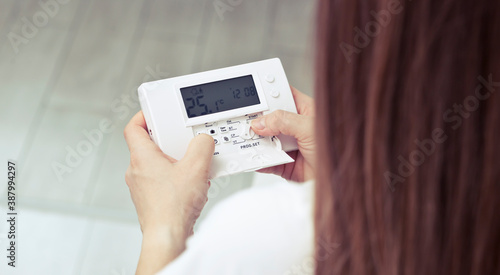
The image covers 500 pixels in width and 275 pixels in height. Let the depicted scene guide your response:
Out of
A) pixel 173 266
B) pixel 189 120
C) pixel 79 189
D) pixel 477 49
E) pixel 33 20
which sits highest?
pixel 33 20

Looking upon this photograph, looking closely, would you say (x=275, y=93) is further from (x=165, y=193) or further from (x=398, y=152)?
(x=398, y=152)

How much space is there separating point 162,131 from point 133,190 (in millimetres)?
125

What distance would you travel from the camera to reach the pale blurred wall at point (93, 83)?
141 centimetres

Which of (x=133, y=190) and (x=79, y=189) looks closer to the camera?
(x=133, y=190)

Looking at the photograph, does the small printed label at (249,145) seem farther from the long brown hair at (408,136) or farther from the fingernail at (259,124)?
the long brown hair at (408,136)

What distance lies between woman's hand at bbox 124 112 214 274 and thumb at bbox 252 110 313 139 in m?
0.11

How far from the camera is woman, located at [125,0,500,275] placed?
41 centimetres

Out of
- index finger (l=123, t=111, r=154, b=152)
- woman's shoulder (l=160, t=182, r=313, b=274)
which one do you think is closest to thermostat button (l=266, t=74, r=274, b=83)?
index finger (l=123, t=111, r=154, b=152)

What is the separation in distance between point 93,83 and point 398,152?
55.6 inches

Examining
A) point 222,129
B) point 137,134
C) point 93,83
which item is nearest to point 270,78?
point 222,129

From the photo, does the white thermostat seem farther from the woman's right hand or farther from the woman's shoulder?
the woman's shoulder

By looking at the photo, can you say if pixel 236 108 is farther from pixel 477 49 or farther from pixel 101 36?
pixel 101 36

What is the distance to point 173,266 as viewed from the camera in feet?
1.78

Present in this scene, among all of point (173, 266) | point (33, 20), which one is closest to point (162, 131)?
point (173, 266)
